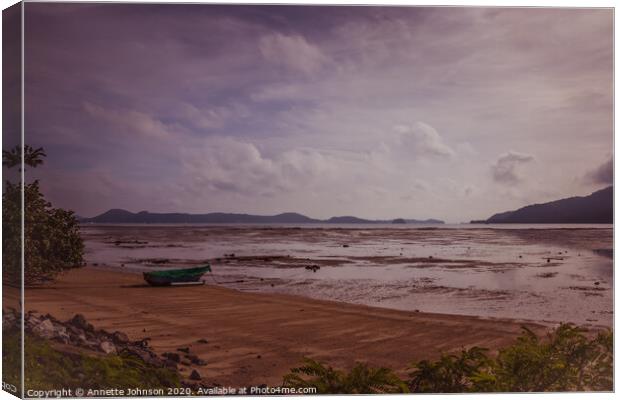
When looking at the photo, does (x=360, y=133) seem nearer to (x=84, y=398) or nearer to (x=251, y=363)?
(x=251, y=363)

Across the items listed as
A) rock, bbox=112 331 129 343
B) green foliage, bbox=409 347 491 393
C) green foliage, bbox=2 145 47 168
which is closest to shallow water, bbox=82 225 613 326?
green foliage, bbox=409 347 491 393

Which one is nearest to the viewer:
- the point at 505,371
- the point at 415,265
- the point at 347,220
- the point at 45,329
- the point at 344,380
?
the point at 45,329

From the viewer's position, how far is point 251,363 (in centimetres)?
730

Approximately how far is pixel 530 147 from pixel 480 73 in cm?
96

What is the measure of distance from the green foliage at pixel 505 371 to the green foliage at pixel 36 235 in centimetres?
257

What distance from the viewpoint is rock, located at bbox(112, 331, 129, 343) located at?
7.22 meters

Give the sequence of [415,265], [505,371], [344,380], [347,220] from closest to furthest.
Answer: [344,380], [505,371], [415,265], [347,220]

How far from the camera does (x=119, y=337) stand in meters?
7.22

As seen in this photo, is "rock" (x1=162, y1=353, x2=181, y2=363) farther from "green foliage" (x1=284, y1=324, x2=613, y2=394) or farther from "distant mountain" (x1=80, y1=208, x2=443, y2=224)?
"distant mountain" (x1=80, y1=208, x2=443, y2=224)

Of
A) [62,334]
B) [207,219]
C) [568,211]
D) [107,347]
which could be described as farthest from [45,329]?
[568,211]

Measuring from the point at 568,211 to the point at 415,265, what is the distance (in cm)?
176

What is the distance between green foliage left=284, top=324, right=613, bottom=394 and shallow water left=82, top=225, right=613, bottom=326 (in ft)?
0.85

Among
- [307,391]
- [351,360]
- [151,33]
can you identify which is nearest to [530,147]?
[351,360]

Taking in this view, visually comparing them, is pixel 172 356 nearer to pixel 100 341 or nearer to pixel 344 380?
pixel 100 341
